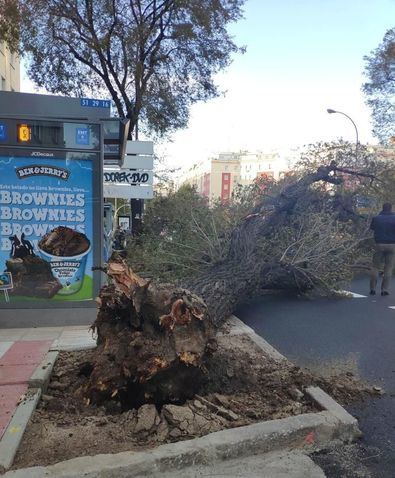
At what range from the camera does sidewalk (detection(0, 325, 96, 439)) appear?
392cm

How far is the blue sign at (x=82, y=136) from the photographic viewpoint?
6574 millimetres

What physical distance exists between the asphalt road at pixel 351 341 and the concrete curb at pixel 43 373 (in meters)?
2.37

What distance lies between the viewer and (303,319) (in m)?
7.26

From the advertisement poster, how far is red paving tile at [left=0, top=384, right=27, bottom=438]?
262 cm

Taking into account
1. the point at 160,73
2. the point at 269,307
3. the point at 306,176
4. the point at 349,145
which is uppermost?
the point at 160,73

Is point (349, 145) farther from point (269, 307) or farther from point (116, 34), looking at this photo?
point (116, 34)

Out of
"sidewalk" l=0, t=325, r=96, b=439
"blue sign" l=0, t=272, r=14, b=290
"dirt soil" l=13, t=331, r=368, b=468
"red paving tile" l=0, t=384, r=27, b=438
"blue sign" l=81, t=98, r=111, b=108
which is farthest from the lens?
"blue sign" l=81, t=98, r=111, b=108

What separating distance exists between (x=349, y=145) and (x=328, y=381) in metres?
8.06

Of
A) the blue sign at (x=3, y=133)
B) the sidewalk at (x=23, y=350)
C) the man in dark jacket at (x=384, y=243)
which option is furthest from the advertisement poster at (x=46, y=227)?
the man in dark jacket at (x=384, y=243)

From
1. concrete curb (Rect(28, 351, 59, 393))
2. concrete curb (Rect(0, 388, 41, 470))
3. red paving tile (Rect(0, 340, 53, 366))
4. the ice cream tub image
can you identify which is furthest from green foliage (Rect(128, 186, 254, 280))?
concrete curb (Rect(0, 388, 41, 470))

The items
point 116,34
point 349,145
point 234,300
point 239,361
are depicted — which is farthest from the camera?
point 116,34

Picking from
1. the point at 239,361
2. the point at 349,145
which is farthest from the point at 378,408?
the point at 349,145

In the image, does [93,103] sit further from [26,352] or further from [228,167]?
[228,167]

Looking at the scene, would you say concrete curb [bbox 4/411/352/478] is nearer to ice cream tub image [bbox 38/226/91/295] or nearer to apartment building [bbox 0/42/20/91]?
ice cream tub image [bbox 38/226/91/295]
